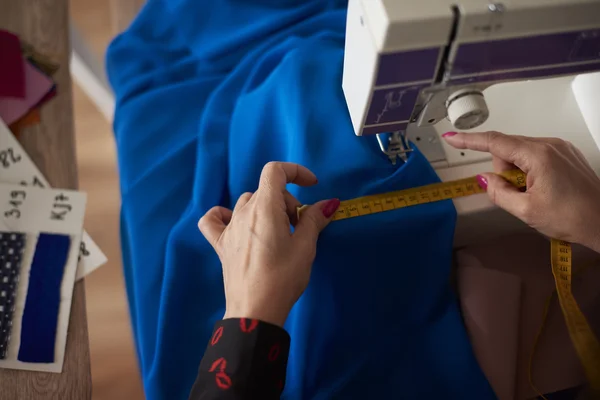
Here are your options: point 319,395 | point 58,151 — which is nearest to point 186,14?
point 58,151

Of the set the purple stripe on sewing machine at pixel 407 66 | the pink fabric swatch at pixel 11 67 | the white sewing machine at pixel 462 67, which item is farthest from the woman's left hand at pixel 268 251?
the pink fabric swatch at pixel 11 67

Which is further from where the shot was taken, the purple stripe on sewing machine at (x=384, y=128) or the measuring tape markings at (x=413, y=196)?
the measuring tape markings at (x=413, y=196)

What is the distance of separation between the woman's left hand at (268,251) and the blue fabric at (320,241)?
0.47ft

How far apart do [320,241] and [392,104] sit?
372 millimetres

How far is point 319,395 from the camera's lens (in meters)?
1.23

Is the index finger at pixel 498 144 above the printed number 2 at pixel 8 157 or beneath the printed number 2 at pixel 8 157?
beneath

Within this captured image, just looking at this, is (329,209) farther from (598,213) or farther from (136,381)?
(136,381)

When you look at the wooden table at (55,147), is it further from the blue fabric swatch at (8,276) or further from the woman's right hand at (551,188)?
the woman's right hand at (551,188)

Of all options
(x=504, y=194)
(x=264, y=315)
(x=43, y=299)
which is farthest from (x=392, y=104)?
(x=43, y=299)

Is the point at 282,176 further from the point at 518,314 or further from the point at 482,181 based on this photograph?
the point at 518,314

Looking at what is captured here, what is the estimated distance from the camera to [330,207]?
1158 mm

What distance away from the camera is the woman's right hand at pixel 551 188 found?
1.10 meters

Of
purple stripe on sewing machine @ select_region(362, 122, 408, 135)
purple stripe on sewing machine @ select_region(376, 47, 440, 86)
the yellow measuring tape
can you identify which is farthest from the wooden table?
purple stripe on sewing machine @ select_region(376, 47, 440, 86)

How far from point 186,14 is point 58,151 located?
590mm
